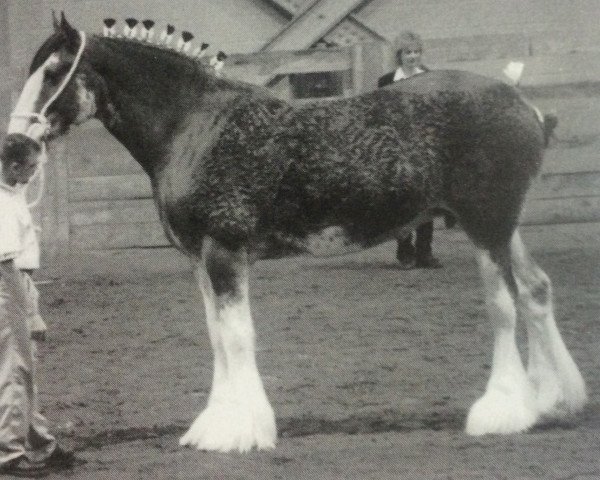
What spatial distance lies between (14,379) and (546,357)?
1.89 m

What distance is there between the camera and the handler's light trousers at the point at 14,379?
343 centimetres

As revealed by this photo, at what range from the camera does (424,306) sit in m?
6.02

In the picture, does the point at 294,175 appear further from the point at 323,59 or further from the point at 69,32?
the point at 323,59

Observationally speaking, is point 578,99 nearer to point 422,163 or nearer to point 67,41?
point 422,163

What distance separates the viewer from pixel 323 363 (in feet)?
16.0

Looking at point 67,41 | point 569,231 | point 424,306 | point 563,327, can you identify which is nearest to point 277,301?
point 424,306

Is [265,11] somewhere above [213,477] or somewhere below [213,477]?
above

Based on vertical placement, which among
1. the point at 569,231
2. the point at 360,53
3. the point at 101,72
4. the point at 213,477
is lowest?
the point at 569,231

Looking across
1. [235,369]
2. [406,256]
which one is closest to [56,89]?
[235,369]

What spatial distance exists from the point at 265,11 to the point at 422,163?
18.2 feet

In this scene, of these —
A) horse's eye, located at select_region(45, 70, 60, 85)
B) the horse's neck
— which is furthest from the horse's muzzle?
the horse's neck

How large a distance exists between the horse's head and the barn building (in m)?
4.32

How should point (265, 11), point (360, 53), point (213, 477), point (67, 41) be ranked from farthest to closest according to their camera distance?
point (265, 11) < point (360, 53) < point (67, 41) < point (213, 477)

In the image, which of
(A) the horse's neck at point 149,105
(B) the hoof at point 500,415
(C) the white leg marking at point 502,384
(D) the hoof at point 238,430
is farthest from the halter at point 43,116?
(B) the hoof at point 500,415
